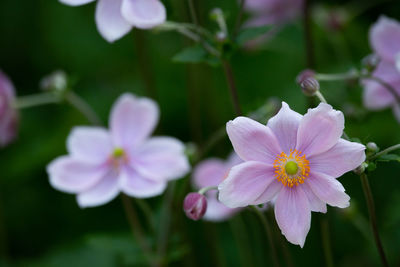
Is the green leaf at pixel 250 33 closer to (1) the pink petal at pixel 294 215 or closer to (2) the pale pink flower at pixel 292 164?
(2) the pale pink flower at pixel 292 164

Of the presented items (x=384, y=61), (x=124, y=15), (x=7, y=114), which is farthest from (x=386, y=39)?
(x=7, y=114)

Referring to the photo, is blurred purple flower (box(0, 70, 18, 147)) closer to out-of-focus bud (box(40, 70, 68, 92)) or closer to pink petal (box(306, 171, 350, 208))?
out-of-focus bud (box(40, 70, 68, 92))

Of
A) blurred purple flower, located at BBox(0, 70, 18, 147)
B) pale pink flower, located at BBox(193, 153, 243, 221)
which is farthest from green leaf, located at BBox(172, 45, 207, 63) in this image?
blurred purple flower, located at BBox(0, 70, 18, 147)

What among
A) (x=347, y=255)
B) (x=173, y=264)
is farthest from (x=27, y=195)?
(x=347, y=255)

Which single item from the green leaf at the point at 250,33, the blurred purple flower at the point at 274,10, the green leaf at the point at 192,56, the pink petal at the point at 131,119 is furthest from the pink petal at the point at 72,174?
the blurred purple flower at the point at 274,10

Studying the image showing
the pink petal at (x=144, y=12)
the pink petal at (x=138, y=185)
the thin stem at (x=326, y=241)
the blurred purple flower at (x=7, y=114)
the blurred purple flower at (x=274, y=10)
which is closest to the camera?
the pink petal at (x=144, y=12)

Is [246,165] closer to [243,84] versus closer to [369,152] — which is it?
[369,152]
